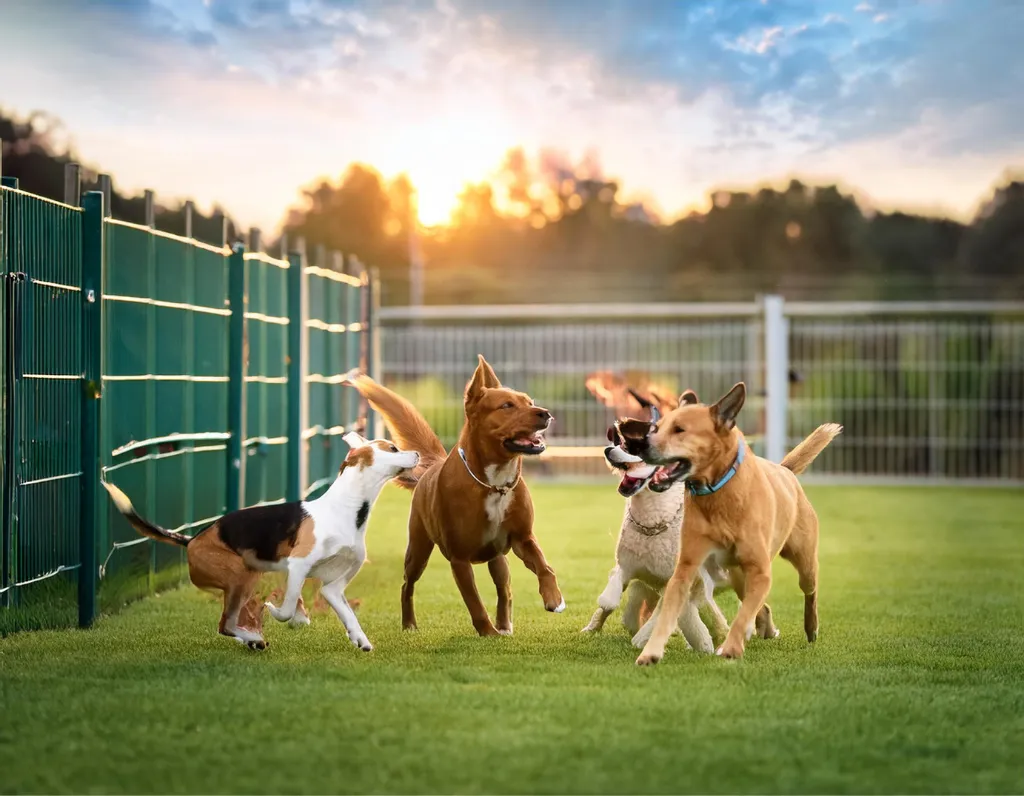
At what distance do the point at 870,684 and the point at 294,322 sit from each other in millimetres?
7972

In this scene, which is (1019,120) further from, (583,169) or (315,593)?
(583,169)

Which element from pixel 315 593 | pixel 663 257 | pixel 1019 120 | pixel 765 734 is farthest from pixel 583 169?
pixel 765 734

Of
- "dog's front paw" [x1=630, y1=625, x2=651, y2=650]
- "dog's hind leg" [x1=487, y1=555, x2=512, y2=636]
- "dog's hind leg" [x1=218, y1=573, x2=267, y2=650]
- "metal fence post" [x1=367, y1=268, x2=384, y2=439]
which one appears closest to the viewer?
"dog's hind leg" [x1=218, y1=573, x2=267, y2=650]

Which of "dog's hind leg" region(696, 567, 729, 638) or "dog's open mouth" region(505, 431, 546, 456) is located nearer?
"dog's hind leg" region(696, 567, 729, 638)

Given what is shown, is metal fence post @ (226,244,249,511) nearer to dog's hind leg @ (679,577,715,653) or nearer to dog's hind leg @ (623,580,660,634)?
dog's hind leg @ (623,580,660,634)

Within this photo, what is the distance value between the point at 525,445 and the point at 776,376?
1413 cm

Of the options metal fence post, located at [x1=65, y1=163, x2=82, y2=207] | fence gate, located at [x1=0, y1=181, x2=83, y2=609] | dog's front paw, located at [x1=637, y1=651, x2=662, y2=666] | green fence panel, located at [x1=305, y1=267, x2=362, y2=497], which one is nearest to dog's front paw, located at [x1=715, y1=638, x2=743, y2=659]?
dog's front paw, located at [x1=637, y1=651, x2=662, y2=666]

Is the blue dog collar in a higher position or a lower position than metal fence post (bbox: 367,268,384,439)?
lower

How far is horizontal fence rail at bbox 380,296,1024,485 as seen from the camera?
21.2 metres

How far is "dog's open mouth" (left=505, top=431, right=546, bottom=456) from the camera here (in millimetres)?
7625

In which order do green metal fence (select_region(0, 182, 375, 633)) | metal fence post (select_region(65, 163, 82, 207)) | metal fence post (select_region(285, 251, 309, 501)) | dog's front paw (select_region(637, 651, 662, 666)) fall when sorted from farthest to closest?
1. metal fence post (select_region(285, 251, 309, 501))
2. metal fence post (select_region(65, 163, 82, 207))
3. green metal fence (select_region(0, 182, 375, 633))
4. dog's front paw (select_region(637, 651, 662, 666))

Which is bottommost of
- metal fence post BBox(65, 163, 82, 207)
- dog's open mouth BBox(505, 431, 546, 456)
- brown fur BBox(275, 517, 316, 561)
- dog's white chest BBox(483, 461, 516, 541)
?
brown fur BBox(275, 517, 316, 561)

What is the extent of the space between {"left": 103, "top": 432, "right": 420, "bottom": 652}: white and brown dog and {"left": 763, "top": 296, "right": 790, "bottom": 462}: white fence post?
45.6 feet

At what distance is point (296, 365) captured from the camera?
13422 mm
